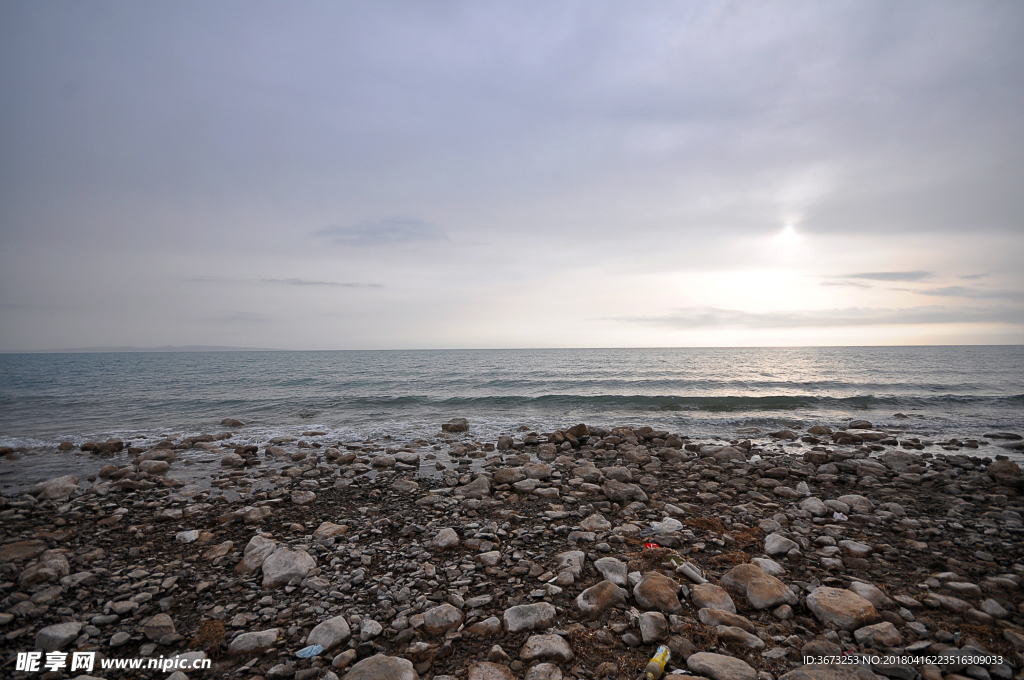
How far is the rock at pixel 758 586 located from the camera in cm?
387

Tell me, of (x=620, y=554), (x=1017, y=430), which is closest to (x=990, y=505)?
(x=620, y=554)

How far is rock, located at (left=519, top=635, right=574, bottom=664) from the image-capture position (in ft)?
10.7

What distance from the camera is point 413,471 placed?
30.6 feet

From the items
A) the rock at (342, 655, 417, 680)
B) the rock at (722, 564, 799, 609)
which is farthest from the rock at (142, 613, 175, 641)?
the rock at (722, 564, 799, 609)

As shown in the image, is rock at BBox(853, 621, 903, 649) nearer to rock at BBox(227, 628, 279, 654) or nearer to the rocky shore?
the rocky shore

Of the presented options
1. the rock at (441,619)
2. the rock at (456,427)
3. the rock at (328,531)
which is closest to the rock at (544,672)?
the rock at (441,619)

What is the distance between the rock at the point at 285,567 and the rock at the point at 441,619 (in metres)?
1.76

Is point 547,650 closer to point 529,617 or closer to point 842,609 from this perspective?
point 529,617

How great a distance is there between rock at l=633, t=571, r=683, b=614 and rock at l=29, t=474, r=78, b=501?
407 inches

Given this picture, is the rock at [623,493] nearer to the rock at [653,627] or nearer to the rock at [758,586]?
the rock at [758,586]

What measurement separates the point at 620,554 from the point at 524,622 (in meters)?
1.80

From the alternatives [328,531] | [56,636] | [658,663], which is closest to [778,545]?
[658,663]

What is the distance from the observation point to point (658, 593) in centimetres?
387

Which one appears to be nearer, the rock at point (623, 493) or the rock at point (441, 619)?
the rock at point (441, 619)
